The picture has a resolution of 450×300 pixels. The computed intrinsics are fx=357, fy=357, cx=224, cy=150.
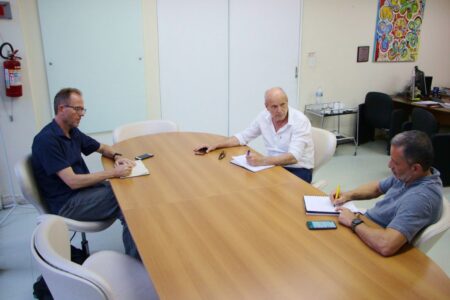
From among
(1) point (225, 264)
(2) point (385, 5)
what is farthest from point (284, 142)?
(2) point (385, 5)

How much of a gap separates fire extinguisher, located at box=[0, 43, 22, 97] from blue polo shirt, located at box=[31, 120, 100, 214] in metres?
1.26

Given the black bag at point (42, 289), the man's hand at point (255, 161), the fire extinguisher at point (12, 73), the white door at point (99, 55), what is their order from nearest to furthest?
1. the black bag at point (42, 289)
2. the man's hand at point (255, 161)
3. the fire extinguisher at point (12, 73)
4. the white door at point (99, 55)

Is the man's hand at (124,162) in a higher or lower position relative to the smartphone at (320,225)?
higher

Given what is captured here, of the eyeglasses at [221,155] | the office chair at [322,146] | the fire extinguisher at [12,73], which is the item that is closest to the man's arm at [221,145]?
the eyeglasses at [221,155]

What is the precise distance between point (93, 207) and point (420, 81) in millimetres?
4914

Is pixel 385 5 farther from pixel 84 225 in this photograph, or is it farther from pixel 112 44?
pixel 84 225

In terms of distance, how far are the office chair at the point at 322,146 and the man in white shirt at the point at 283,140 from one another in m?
0.10

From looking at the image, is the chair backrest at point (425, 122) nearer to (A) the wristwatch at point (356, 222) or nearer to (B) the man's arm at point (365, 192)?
(B) the man's arm at point (365, 192)

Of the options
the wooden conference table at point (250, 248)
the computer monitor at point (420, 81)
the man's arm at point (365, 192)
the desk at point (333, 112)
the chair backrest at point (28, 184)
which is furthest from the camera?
the computer monitor at point (420, 81)

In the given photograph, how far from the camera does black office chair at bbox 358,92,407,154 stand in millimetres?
4617

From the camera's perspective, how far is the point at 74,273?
1.05 m

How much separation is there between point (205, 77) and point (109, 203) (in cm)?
240

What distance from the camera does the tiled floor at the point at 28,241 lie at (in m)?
2.37

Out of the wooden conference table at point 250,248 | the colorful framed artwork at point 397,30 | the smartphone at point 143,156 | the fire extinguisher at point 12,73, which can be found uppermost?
the colorful framed artwork at point 397,30
